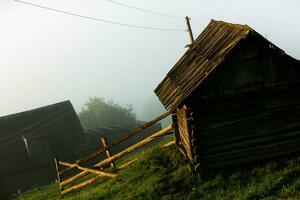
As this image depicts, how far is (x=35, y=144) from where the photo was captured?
35562mm

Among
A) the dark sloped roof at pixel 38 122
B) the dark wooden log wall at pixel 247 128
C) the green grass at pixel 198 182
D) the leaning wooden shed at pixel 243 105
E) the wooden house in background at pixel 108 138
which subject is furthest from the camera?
the wooden house in background at pixel 108 138

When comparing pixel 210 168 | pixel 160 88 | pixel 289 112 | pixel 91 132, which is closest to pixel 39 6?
pixel 160 88

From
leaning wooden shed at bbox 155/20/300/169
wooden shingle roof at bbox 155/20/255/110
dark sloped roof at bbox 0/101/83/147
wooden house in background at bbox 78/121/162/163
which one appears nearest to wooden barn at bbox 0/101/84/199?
dark sloped roof at bbox 0/101/83/147

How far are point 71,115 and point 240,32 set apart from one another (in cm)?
2830

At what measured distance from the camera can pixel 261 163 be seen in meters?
12.7

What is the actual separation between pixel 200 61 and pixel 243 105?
2832 millimetres

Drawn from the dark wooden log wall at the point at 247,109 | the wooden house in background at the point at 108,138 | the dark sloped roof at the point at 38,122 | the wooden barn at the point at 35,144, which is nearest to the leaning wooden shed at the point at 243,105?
the dark wooden log wall at the point at 247,109

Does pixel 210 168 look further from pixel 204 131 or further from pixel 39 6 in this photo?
pixel 39 6

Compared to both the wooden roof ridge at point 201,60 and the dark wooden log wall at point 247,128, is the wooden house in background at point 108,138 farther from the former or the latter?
the dark wooden log wall at point 247,128

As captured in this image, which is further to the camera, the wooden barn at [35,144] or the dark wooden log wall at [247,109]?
the wooden barn at [35,144]

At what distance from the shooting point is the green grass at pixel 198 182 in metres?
10.9

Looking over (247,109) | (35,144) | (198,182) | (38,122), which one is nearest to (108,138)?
(38,122)

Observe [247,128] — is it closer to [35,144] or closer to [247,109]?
[247,109]

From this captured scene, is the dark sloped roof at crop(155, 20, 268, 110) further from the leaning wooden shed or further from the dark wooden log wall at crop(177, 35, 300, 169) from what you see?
the dark wooden log wall at crop(177, 35, 300, 169)
